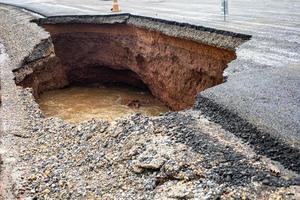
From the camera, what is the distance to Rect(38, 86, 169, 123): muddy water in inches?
368

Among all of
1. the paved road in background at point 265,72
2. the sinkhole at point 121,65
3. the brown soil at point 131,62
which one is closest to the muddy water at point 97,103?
the sinkhole at point 121,65

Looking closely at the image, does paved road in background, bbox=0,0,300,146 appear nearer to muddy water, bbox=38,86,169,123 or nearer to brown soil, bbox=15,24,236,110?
brown soil, bbox=15,24,236,110

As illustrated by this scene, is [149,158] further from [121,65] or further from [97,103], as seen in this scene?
[121,65]

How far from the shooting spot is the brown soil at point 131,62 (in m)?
8.84

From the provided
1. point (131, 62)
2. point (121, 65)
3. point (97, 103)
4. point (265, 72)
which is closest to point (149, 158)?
point (265, 72)

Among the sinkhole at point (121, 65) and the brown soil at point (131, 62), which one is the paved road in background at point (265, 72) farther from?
the brown soil at point (131, 62)

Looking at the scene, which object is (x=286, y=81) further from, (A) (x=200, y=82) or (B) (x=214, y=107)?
(A) (x=200, y=82)

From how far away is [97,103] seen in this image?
35.1 ft

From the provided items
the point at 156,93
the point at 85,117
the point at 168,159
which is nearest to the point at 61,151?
the point at 168,159

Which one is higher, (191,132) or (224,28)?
(224,28)

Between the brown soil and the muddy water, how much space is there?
Answer: 13.3 inches

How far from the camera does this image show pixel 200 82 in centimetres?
897

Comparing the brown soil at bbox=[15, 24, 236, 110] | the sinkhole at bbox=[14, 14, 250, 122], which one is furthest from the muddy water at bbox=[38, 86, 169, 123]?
the brown soil at bbox=[15, 24, 236, 110]

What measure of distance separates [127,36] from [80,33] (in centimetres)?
166
